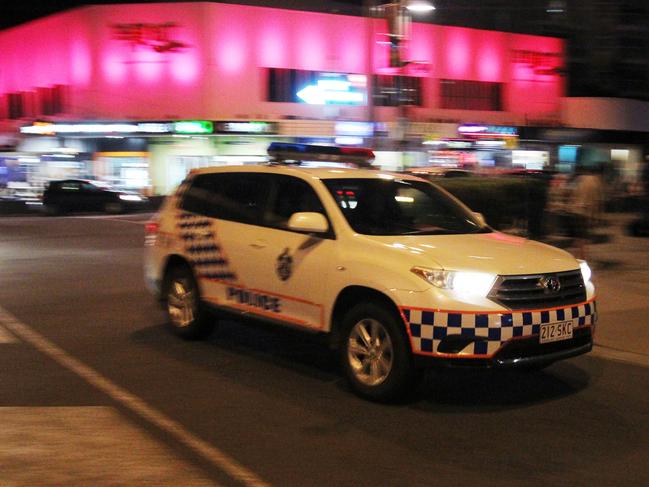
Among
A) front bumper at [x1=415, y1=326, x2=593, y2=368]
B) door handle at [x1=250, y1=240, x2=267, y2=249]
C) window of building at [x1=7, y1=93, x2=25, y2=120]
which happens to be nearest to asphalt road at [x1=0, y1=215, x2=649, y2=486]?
front bumper at [x1=415, y1=326, x2=593, y2=368]

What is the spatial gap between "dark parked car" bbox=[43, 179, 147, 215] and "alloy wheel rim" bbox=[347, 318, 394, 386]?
1066 inches

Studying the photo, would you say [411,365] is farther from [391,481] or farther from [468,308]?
[391,481]

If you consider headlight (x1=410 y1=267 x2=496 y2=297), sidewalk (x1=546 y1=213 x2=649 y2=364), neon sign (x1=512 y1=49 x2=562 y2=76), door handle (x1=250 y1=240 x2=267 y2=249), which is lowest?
sidewalk (x1=546 y1=213 x2=649 y2=364)

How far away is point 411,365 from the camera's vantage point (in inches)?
237

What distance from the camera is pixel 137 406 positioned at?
6.16 metres

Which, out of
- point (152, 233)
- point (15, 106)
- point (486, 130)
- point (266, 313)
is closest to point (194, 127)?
point (15, 106)

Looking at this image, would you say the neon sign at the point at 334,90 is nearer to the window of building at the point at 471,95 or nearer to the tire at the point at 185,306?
the window of building at the point at 471,95

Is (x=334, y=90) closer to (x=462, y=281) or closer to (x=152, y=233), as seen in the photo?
(x=152, y=233)

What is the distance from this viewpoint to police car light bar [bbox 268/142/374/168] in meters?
9.84

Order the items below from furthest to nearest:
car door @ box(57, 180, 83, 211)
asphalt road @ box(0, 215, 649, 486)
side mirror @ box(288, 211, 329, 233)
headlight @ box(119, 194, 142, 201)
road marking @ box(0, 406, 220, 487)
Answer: headlight @ box(119, 194, 142, 201), car door @ box(57, 180, 83, 211), side mirror @ box(288, 211, 329, 233), asphalt road @ box(0, 215, 649, 486), road marking @ box(0, 406, 220, 487)

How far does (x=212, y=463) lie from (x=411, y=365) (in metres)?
1.77

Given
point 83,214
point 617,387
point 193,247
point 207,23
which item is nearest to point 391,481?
point 617,387

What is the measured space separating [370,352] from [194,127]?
30415 mm

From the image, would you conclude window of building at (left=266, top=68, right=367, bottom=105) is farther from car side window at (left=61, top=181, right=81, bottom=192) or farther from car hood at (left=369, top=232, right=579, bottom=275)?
car hood at (left=369, top=232, right=579, bottom=275)
